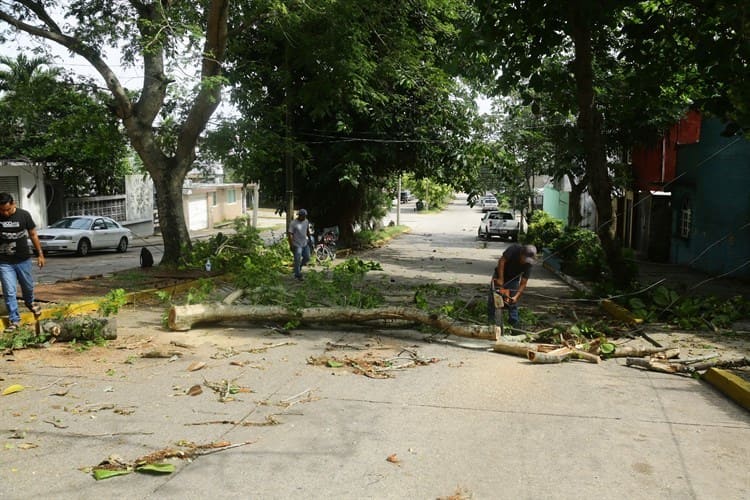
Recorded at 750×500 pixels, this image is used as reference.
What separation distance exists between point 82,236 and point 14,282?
1794 centimetres

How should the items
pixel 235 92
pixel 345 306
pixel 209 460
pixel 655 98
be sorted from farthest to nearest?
pixel 235 92 < pixel 655 98 < pixel 345 306 < pixel 209 460

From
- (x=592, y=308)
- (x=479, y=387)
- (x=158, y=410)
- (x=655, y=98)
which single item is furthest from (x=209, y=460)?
(x=655, y=98)

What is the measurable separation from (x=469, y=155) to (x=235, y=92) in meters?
8.17

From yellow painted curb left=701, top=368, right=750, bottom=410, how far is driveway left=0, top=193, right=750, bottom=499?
0.12 m

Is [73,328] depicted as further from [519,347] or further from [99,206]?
[99,206]

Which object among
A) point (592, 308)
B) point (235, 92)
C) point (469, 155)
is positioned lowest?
point (592, 308)

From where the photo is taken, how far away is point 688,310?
10.8 meters

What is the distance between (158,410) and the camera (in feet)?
19.7

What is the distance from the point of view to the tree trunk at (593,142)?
12188 millimetres

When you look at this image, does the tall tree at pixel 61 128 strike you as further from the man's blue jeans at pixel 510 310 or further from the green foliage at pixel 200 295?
the man's blue jeans at pixel 510 310

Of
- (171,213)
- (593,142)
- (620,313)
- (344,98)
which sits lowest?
(620,313)

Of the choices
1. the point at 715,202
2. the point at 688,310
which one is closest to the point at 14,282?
the point at 688,310

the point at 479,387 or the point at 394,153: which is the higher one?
the point at 394,153

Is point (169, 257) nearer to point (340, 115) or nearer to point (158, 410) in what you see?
point (340, 115)
